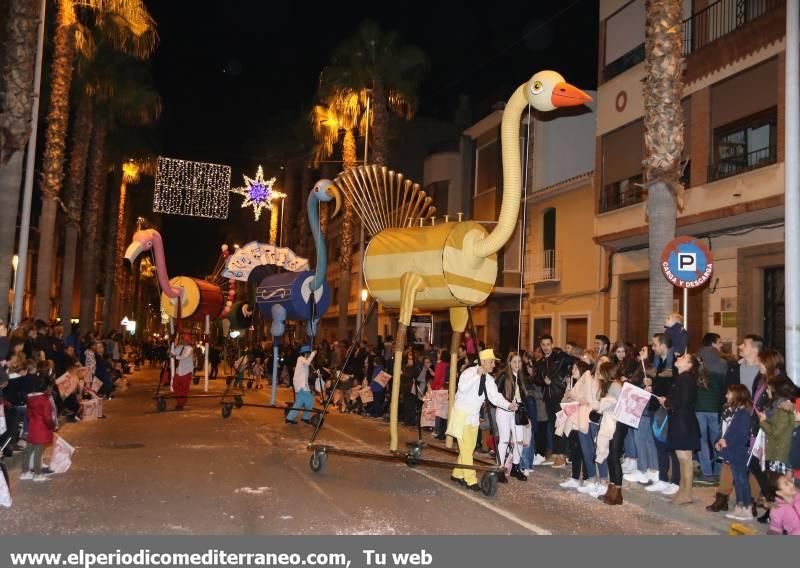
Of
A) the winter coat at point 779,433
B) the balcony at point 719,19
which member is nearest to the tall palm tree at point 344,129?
the balcony at point 719,19

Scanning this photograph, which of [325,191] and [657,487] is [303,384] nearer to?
[325,191]

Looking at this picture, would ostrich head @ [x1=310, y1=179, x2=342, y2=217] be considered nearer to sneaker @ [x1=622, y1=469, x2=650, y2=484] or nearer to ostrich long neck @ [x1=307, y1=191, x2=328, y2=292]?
ostrich long neck @ [x1=307, y1=191, x2=328, y2=292]

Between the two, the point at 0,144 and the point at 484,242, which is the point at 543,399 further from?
the point at 0,144

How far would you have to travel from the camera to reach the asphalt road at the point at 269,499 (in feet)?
22.7

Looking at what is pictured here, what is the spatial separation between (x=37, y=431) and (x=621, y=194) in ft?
49.8

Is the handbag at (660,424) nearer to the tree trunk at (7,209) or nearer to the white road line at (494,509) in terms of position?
the white road line at (494,509)

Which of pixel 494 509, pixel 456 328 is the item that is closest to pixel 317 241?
pixel 456 328

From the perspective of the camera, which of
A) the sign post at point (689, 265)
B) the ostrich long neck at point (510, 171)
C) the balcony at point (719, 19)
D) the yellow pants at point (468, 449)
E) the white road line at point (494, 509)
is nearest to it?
the white road line at point (494, 509)

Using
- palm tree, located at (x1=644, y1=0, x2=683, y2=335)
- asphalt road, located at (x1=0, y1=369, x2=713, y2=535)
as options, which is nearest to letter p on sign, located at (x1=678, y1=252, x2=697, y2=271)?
palm tree, located at (x1=644, y1=0, x2=683, y2=335)

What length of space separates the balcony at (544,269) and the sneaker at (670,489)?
14203 millimetres

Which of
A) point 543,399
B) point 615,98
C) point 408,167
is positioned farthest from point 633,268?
point 408,167

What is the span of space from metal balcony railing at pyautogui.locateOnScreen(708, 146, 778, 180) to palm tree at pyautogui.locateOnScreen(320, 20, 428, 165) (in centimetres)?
1279

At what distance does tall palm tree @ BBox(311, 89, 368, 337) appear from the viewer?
27016 mm

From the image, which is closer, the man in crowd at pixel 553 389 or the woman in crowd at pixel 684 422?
the woman in crowd at pixel 684 422
